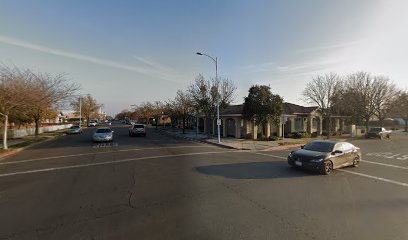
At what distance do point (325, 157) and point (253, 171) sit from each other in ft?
10.4

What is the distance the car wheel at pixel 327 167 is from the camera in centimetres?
1091

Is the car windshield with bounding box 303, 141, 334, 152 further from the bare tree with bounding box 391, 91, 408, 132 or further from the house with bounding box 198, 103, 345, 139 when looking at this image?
the bare tree with bounding box 391, 91, 408, 132

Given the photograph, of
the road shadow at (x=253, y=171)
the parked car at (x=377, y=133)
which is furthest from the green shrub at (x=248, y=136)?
the parked car at (x=377, y=133)

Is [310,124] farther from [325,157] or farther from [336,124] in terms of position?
[325,157]

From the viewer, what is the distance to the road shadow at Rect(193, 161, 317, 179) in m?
10.4

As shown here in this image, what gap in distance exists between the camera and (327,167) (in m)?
11.1

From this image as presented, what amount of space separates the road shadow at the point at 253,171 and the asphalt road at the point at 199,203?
0.05 meters

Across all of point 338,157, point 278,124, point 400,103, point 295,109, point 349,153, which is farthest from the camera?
point 400,103

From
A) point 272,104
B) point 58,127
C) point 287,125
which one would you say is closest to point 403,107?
point 287,125

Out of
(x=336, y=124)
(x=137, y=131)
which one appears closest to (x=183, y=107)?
(x=137, y=131)

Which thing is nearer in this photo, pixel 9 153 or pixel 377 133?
pixel 9 153

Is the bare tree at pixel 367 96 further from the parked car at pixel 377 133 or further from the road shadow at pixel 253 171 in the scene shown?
the road shadow at pixel 253 171

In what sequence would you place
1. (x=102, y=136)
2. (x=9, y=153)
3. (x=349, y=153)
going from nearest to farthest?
(x=349, y=153) < (x=9, y=153) < (x=102, y=136)

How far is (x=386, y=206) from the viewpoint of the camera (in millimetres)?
6895
